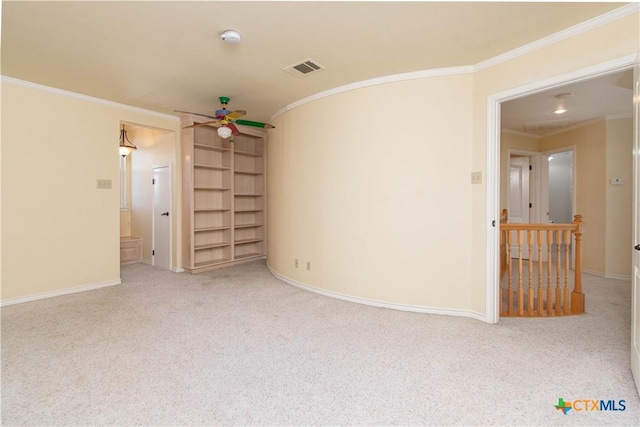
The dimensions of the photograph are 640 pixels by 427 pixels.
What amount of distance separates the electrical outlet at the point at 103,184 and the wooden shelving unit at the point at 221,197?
105cm

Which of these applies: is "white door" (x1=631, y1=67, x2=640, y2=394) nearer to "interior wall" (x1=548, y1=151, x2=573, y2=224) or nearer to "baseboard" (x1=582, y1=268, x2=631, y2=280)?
"baseboard" (x1=582, y1=268, x2=631, y2=280)

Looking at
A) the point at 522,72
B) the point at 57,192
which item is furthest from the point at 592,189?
the point at 57,192

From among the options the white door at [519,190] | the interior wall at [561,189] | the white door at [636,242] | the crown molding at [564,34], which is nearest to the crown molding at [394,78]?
the crown molding at [564,34]

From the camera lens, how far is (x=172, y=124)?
5.05 meters

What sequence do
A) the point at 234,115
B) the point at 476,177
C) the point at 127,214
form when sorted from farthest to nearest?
the point at 127,214
the point at 234,115
the point at 476,177

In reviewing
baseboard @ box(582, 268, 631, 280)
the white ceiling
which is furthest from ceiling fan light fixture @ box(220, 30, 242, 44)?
baseboard @ box(582, 268, 631, 280)

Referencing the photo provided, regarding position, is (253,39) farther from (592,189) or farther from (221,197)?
(592,189)

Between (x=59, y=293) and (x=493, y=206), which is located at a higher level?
(x=493, y=206)

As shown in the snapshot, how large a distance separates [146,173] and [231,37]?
4.21 m

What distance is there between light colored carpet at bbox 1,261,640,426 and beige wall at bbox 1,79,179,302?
0.56 m

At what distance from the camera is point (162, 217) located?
546 centimetres

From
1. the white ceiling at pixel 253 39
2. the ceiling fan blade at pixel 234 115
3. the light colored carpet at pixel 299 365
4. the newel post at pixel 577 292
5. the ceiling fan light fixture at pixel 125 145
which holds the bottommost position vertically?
the light colored carpet at pixel 299 365

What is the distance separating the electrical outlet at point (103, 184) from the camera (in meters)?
4.27

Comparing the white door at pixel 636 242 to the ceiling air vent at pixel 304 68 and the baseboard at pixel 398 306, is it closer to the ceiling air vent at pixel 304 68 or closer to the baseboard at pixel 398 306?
the baseboard at pixel 398 306
